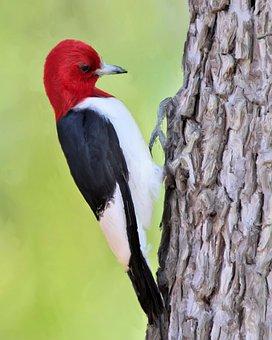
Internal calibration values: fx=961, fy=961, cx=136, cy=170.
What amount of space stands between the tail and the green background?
153cm

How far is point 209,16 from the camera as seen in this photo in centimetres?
273

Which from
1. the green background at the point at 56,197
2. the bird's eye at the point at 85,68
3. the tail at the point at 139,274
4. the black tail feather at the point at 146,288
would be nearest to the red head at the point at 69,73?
the bird's eye at the point at 85,68

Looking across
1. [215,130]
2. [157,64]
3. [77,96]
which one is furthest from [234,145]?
[157,64]

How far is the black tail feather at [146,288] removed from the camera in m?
2.82

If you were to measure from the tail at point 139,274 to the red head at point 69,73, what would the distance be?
0.37 meters

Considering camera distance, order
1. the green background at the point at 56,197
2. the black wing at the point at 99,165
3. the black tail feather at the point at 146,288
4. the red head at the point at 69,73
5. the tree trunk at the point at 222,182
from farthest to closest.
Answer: the green background at the point at 56,197
the red head at the point at 69,73
the black wing at the point at 99,165
the black tail feather at the point at 146,288
the tree trunk at the point at 222,182

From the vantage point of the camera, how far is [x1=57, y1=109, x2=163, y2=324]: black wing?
2.94 meters

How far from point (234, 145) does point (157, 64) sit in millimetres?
1973

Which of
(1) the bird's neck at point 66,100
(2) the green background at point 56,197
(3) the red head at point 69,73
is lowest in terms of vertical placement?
(2) the green background at point 56,197

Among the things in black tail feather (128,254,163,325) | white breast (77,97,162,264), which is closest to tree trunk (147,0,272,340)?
black tail feather (128,254,163,325)

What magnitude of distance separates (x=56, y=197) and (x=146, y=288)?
1795 mm

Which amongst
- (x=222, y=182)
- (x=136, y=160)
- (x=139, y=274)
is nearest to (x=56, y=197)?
(x=136, y=160)

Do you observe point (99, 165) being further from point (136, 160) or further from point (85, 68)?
point (85, 68)

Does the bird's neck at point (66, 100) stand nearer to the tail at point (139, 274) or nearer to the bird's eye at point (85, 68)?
the bird's eye at point (85, 68)
